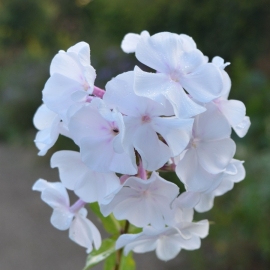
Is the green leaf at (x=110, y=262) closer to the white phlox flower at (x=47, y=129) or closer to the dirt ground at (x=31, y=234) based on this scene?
the white phlox flower at (x=47, y=129)

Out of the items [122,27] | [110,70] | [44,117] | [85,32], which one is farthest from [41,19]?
[44,117]

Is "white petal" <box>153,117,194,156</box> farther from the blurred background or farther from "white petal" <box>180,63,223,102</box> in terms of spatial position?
the blurred background

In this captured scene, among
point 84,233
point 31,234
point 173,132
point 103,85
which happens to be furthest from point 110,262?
point 103,85

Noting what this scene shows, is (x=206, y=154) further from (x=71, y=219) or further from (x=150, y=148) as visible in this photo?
(x=71, y=219)

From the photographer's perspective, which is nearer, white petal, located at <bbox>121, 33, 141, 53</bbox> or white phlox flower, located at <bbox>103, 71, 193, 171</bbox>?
white phlox flower, located at <bbox>103, 71, 193, 171</bbox>

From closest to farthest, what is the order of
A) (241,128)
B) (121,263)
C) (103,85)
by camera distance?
1. (241,128)
2. (121,263)
3. (103,85)

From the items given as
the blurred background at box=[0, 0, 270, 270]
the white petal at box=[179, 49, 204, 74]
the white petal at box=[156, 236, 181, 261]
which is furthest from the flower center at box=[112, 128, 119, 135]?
the blurred background at box=[0, 0, 270, 270]
